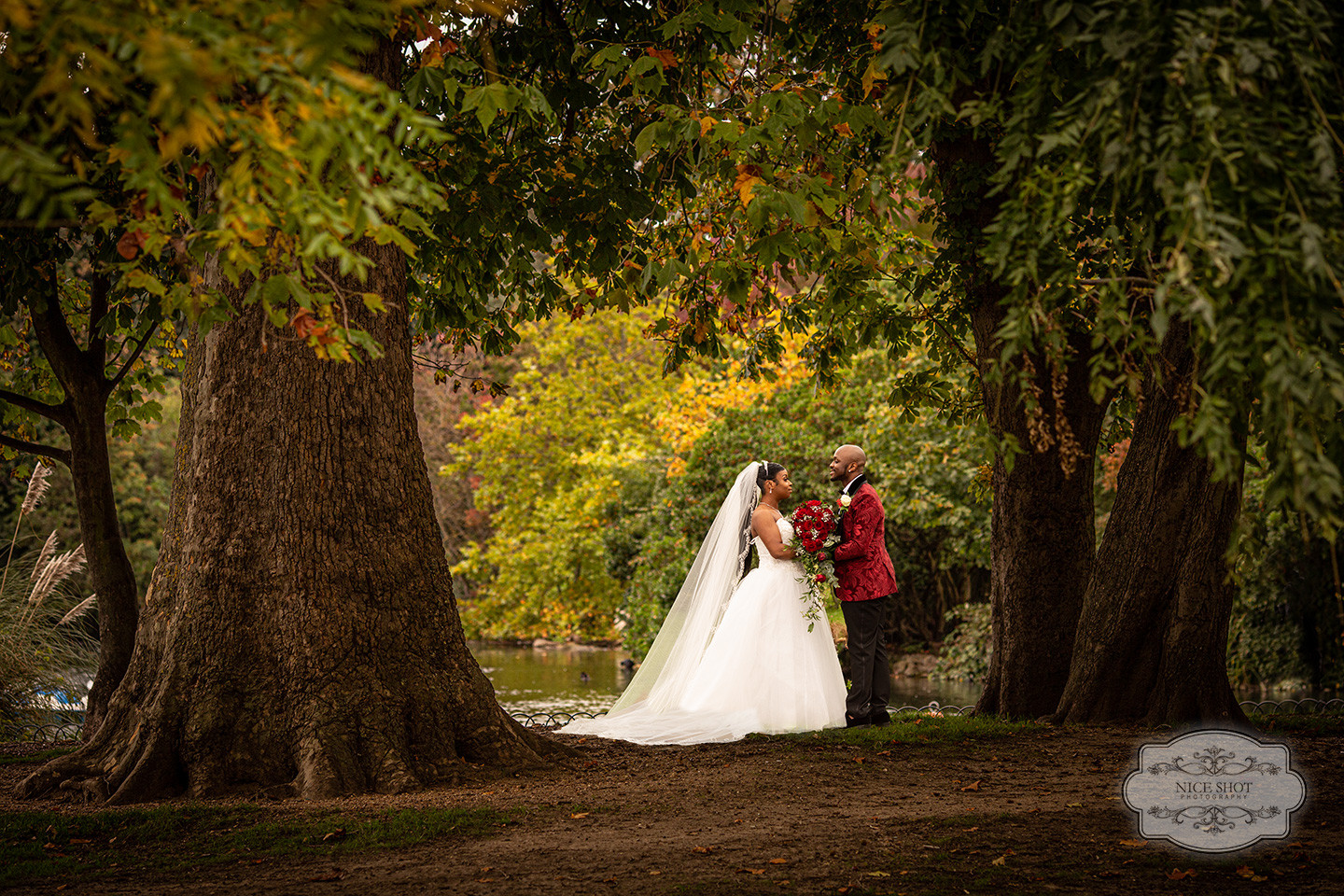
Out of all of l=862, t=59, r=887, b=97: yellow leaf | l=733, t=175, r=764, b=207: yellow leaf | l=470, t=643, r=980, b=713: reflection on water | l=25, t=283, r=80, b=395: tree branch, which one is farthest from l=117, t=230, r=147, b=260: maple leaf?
l=470, t=643, r=980, b=713: reflection on water

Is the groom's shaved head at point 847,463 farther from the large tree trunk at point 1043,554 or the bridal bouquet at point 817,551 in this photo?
the large tree trunk at point 1043,554

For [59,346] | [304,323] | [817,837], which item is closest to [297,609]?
[304,323]

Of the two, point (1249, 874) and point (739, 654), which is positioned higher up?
point (739, 654)

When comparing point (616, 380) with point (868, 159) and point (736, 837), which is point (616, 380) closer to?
point (868, 159)

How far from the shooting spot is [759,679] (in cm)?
884

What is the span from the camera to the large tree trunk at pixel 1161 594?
23.4 ft

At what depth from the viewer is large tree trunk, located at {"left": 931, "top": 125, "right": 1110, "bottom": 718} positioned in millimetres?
7773

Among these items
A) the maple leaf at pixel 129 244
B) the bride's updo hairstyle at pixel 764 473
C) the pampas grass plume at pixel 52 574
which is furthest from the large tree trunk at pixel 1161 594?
the pampas grass plume at pixel 52 574

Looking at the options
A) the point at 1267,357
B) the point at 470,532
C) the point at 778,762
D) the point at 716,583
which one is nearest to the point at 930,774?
the point at 778,762

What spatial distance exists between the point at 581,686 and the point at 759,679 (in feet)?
28.5

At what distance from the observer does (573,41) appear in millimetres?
7789

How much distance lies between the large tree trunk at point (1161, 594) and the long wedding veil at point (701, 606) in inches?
124

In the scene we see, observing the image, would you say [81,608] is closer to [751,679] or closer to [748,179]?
[751,679]

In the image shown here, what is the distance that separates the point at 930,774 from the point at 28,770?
5.72 meters
